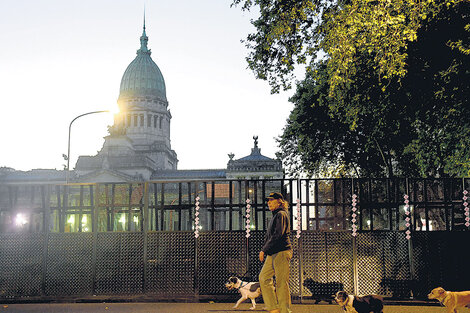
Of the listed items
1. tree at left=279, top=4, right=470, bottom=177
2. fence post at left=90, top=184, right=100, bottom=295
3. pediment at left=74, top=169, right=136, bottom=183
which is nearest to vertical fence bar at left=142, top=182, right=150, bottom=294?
fence post at left=90, top=184, right=100, bottom=295

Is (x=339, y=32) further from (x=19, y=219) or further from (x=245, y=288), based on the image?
(x=19, y=219)

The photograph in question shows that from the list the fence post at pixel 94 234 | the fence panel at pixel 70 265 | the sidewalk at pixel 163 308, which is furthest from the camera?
the fence panel at pixel 70 265

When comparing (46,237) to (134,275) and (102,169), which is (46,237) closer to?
(134,275)

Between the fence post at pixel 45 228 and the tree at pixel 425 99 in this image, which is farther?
the tree at pixel 425 99

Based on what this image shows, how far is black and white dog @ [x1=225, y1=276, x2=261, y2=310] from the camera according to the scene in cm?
1062

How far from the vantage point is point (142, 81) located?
116375mm

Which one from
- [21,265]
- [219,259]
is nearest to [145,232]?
[219,259]

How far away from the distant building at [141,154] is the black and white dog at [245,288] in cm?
5706

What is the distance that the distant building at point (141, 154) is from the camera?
8488 cm

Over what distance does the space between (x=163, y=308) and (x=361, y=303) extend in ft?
14.5

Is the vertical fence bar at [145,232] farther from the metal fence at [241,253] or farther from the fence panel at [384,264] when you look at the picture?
the fence panel at [384,264]

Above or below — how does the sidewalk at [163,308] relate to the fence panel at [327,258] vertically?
below

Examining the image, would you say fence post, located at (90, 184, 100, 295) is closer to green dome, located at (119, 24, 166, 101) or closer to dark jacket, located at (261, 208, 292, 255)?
dark jacket, located at (261, 208, 292, 255)

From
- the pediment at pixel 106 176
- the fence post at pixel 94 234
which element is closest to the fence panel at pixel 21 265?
the fence post at pixel 94 234
